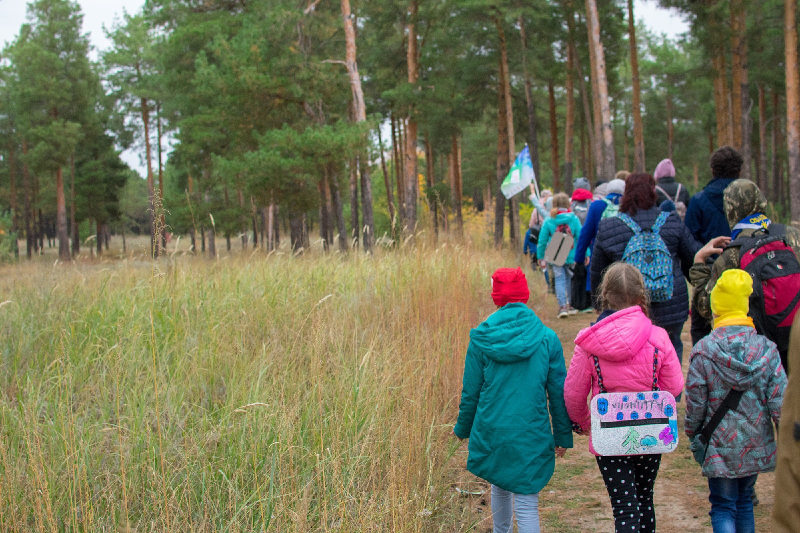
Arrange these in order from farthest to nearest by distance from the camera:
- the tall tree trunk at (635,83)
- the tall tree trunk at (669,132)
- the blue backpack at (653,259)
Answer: the tall tree trunk at (669,132) < the tall tree trunk at (635,83) < the blue backpack at (653,259)

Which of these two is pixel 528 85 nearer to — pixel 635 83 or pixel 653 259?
pixel 635 83

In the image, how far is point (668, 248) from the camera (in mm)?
4527

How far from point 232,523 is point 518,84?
Result: 93.1ft

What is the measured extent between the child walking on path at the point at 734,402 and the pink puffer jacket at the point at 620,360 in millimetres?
198

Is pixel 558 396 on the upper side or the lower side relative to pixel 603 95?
lower

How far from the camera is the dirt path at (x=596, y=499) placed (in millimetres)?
3582

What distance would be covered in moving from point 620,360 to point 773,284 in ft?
4.07

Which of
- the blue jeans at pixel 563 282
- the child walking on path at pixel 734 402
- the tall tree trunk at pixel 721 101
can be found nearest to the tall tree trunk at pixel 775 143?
the tall tree trunk at pixel 721 101

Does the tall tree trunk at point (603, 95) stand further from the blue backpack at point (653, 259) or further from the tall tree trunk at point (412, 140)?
the blue backpack at point (653, 259)

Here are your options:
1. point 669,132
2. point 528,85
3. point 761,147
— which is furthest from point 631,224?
point 669,132

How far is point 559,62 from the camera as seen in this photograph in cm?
2708

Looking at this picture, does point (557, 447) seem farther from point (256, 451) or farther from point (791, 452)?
point (791, 452)

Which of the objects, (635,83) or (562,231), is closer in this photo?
(562,231)

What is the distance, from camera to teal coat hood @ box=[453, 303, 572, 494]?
9.38 ft
